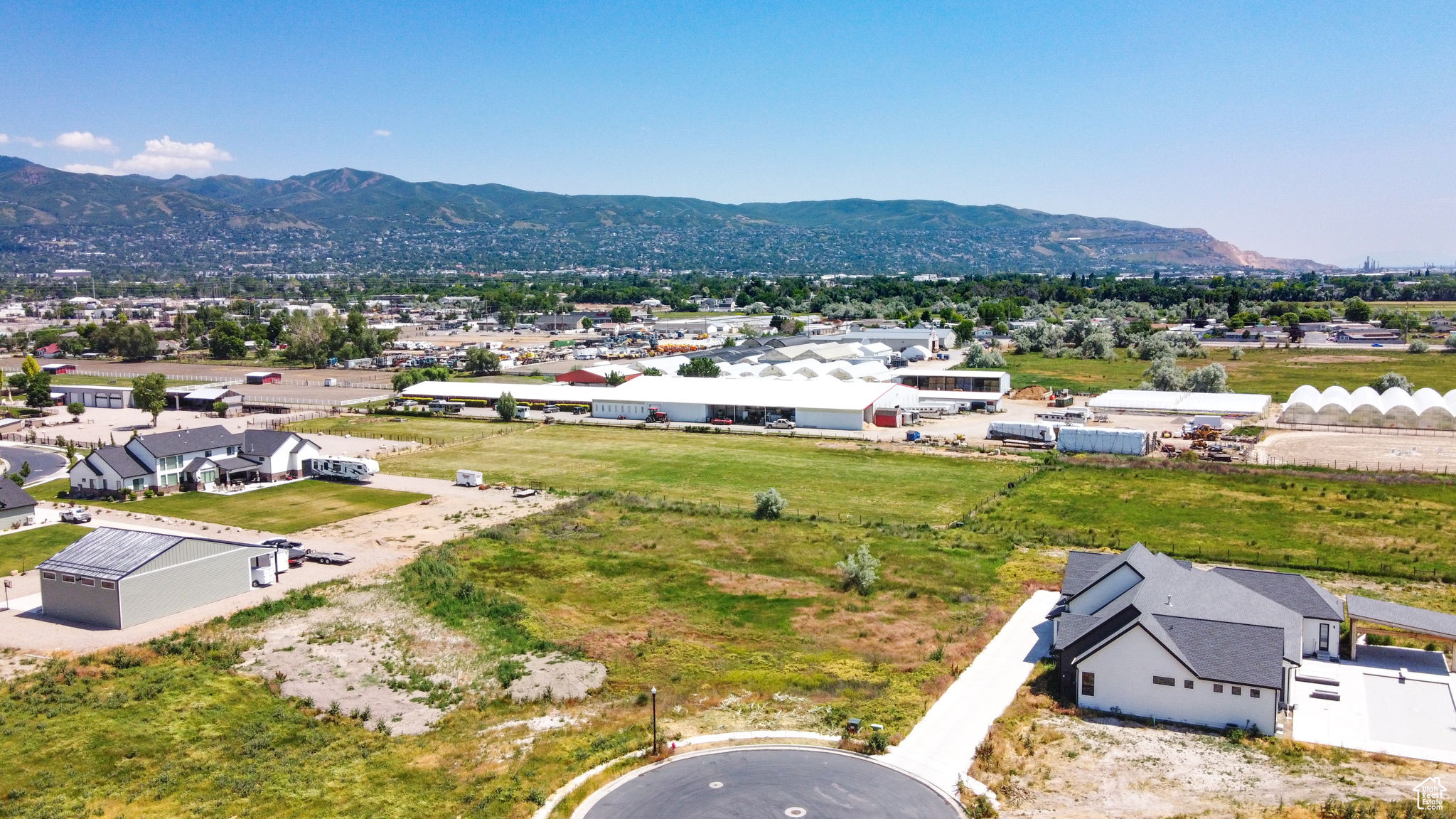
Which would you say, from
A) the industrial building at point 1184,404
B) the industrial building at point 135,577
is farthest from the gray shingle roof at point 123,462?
the industrial building at point 1184,404

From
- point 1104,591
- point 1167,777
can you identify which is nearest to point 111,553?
point 1104,591

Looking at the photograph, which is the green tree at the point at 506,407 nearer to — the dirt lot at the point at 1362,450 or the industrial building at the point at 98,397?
the industrial building at the point at 98,397

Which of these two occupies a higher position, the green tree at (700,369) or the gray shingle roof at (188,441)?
the green tree at (700,369)

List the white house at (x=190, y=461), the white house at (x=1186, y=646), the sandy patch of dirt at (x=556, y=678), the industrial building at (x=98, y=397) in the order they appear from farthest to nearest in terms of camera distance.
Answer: the industrial building at (x=98, y=397), the white house at (x=190, y=461), the sandy patch of dirt at (x=556, y=678), the white house at (x=1186, y=646)

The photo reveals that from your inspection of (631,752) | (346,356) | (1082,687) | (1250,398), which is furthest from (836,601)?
(346,356)

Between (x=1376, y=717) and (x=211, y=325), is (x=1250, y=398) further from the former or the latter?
(x=211, y=325)

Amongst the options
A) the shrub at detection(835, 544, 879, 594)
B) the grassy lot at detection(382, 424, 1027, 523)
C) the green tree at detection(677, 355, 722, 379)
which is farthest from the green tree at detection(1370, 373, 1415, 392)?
the shrub at detection(835, 544, 879, 594)

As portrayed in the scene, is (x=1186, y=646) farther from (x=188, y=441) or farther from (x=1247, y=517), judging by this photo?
(x=188, y=441)
